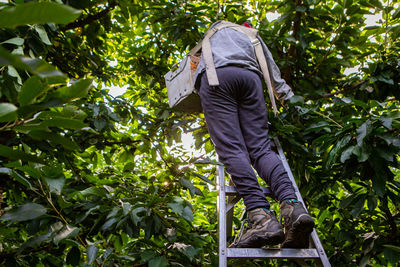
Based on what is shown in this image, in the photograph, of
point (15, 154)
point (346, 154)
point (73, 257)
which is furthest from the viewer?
point (346, 154)

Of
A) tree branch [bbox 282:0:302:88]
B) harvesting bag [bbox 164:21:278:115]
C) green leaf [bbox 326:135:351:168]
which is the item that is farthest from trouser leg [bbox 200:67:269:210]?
tree branch [bbox 282:0:302:88]

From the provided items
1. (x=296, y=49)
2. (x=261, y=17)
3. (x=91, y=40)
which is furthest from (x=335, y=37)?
(x=91, y=40)

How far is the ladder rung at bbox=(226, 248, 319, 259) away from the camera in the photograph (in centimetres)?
163

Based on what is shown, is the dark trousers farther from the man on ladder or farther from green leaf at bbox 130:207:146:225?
green leaf at bbox 130:207:146:225

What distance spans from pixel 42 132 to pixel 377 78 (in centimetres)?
269

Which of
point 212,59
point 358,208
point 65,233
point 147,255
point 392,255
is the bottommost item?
point 392,255

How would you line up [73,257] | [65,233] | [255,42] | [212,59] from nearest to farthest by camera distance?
1. [65,233]
2. [73,257]
3. [212,59]
4. [255,42]

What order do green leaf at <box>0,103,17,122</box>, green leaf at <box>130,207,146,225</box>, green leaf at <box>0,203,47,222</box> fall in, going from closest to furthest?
green leaf at <box>0,103,17,122</box> → green leaf at <box>0,203,47,222</box> → green leaf at <box>130,207,146,225</box>

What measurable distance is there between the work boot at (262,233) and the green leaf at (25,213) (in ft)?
3.36

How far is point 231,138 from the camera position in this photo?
200cm

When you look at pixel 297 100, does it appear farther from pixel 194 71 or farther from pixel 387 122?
pixel 194 71

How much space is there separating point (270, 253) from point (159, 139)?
1988mm

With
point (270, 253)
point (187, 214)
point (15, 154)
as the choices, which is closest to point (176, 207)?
point (187, 214)

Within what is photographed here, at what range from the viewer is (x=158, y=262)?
1624mm
